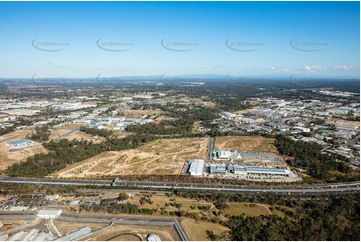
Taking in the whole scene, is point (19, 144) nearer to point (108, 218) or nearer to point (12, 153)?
point (12, 153)

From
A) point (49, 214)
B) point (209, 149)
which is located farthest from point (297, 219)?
point (209, 149)

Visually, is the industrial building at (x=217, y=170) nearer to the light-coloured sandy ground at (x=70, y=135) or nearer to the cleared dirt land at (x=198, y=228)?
the cleared dirt land at (x=198, y=228)

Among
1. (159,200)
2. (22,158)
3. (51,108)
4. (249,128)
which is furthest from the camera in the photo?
(51,108)

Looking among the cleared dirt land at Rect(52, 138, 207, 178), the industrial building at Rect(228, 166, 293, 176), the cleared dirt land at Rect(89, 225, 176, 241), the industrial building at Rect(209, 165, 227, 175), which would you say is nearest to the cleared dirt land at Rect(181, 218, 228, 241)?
the cleared dirt land at Rect(89, 225, 176, 241)

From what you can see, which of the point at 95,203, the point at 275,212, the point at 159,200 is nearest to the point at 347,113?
the point at 275,212

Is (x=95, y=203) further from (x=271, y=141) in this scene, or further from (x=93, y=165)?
(x=271, y=141)

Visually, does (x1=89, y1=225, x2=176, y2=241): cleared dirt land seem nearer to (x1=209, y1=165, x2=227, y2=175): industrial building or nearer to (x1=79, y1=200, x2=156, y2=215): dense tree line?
(x1=79, y1=200, x2=156, y2=215): dense tree line
